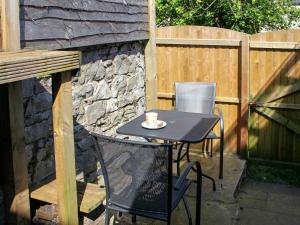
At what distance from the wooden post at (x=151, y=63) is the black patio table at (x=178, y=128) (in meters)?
1.10

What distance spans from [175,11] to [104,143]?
4.98 m

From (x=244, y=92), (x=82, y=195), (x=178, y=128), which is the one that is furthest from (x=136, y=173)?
(x=244, y=92)

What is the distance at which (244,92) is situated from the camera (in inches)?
208

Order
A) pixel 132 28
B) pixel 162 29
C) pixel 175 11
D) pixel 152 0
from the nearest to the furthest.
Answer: pixel 132 28 < pixel 152 0 < pixel 162 29 < pixel 175 11

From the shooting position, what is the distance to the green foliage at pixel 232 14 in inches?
270

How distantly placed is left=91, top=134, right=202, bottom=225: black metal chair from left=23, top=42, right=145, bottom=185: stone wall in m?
0.60

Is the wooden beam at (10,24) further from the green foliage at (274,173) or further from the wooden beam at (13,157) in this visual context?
the green foliage at (274,173)

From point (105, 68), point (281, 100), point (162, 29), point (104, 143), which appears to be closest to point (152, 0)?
point (162, 29)

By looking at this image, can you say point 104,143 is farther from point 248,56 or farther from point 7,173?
point 248,56

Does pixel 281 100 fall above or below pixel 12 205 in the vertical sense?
above

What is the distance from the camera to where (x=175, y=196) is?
2912mm

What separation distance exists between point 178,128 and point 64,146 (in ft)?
4.60

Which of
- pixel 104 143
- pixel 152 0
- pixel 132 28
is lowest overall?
pixel 104 143

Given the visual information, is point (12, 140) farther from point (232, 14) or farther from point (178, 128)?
point (232, 14)
